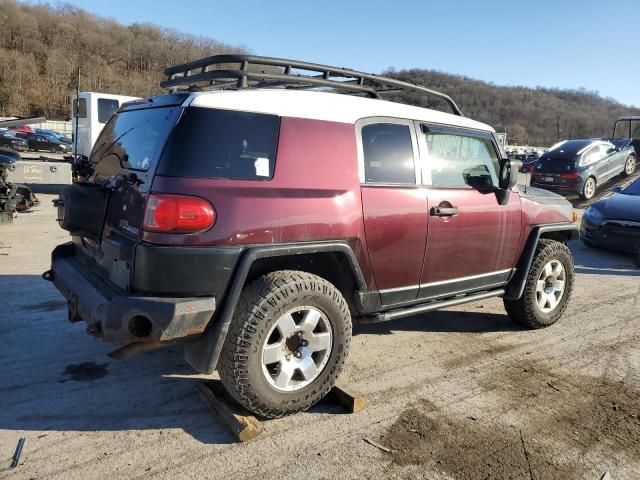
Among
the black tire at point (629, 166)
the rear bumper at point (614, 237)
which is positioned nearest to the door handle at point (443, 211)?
the rear bumper at point (614, 237)

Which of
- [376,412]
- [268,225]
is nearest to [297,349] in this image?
[376,412]

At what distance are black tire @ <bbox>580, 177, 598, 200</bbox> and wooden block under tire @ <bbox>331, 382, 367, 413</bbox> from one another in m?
13.3

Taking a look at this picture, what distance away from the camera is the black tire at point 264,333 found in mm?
2836

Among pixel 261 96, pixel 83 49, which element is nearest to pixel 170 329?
pixel 261 96

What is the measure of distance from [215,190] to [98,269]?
3.76ft

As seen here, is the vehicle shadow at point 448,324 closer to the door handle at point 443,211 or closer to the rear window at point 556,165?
the door handle at point 443,211

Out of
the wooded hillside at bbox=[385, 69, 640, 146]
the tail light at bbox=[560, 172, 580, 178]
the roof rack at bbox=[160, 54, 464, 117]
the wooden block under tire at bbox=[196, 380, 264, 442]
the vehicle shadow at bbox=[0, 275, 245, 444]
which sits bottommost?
the vehicle shadow at bbox=[0, 275, 245, 444]

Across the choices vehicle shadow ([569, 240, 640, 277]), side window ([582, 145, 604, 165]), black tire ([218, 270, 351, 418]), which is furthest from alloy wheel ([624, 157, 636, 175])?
black tire ([218, 270, 351, 418])

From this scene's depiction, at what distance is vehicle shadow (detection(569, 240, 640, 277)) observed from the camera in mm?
7450

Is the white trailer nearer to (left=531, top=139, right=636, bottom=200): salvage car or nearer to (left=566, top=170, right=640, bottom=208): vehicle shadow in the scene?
(left=531, top=139, right=636, bottom=200): salvage car

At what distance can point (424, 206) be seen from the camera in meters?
3.65

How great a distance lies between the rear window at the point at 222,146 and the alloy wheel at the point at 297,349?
881 millimetres

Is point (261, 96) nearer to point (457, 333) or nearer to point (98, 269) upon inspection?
point (98, 269)

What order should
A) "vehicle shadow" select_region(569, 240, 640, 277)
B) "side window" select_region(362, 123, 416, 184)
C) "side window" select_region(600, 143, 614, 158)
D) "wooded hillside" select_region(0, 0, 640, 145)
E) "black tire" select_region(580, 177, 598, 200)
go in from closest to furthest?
"side window" select_region(362, 123, 416, 184) < "vehicle shadow" select_region(569, 240, 640, 277) < "black tire" select_region(580, 177, 598, 200) < "side window" select_region(600, 143, 614, 158) < "wooded hillside" select_region(0, 0, 640, 145)
